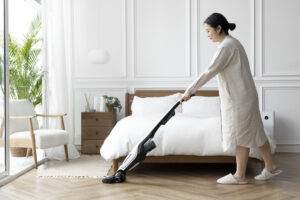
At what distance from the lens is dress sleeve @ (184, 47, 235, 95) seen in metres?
3.19

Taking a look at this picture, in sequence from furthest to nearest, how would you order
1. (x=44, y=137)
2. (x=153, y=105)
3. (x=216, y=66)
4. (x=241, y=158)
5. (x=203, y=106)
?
(x=153, y=105), (x=203, y=106), (x=44, y=137), (x=241, y=158), (x=216, y=66)

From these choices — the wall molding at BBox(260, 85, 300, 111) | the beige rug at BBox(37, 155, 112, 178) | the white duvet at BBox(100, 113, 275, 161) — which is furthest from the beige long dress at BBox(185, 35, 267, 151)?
the wall molding at BBox(260, 85, 300, 111)

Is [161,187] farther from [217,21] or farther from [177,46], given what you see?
[177,46]

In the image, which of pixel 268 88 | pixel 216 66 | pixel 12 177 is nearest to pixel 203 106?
pixel 268 88

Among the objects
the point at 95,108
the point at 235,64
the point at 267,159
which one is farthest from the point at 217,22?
the point at 95,108

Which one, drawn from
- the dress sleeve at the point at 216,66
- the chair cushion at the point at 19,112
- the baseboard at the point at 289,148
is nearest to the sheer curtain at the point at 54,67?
the chair cushion at the point at 19,112

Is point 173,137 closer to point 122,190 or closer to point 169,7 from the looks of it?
point 122,190

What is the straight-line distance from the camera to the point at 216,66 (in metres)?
3.19

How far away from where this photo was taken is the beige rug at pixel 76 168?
3795 millimetres

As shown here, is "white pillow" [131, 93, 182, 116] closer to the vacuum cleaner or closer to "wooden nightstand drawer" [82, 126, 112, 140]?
"wooden nightstand drawer" [82, 126, 112, 140]

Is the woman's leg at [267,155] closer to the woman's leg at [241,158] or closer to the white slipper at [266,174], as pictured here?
the white slipper at [266,174]

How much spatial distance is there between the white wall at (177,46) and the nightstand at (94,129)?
57 cm

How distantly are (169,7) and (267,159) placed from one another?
305cm

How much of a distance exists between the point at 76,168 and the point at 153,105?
145 cm
